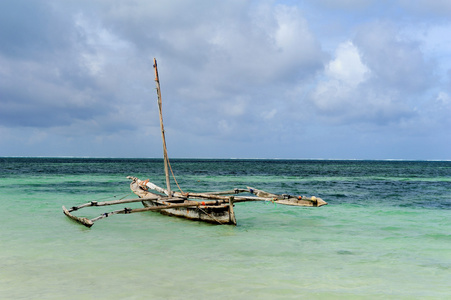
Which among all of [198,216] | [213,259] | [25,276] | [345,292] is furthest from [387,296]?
[198,216]

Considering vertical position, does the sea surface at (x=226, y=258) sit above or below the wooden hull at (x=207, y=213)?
below

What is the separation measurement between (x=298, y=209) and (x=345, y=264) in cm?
924

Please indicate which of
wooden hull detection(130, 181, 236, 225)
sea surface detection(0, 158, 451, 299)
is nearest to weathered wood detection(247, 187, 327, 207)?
sea surface detection(0, 158, 451, 299)

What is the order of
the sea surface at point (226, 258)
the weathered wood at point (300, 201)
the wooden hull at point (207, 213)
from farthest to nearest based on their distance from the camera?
the wooden hull at point (207, 213) < the weathered wood at point (300, 201) < the sea surface at point (226, 258)

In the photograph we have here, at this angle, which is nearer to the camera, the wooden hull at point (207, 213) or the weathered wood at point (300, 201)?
the weathered wood at point (300, 201)

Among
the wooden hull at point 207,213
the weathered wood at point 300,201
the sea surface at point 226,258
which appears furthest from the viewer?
the wooden hull at point 207,213

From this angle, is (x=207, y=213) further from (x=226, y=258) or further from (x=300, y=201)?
(x=226, y=258)

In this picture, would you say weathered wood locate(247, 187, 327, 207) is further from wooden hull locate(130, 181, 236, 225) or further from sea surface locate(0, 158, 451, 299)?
wooden hull locate(130, 181, 236, 225)

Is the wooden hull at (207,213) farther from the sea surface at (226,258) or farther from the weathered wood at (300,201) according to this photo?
the weathered wood at (300,201)

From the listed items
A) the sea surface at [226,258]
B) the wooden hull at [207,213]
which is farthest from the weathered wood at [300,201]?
the wooden hull at [207,213]

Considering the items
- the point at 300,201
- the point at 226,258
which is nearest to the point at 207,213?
the point at 300,201

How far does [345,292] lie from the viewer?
20.4 ft

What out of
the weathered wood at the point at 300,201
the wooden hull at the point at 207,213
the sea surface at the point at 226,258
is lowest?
the sea surface at the point at 226,258

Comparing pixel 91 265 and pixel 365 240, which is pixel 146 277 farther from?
pixel 365 240
